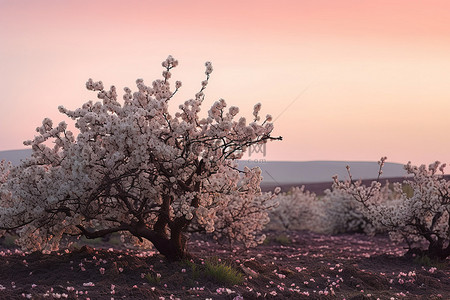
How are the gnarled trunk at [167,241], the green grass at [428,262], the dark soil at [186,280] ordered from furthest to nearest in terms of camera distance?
the green grass at [428,262], the gnarled trunk at [167,241], the dark soil at [186,280]

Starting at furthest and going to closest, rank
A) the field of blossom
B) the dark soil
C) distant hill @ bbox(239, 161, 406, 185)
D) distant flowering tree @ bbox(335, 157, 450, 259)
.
A: distant hill @ bbox(239, 161, 406, 185)
distant flowering tree @ bbox(335, 157, 450, 259)
the field of blossom
the dark soil

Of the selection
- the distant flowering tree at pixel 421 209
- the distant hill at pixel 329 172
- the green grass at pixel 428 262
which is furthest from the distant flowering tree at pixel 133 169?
the distant hill at pixel 329 172

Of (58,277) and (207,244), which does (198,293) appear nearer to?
(58,277)

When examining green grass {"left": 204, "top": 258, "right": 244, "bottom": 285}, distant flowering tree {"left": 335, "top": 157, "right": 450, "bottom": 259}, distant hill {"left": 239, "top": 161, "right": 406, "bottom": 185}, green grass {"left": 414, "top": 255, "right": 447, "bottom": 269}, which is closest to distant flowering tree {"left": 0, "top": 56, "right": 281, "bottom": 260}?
green grass {"left": 204, "top": 258, "right": 244, "bottom": 285}

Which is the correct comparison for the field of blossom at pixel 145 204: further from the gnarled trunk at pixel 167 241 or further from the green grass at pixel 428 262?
the green grass at pixel 428 262

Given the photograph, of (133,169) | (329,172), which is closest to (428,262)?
(133,169)

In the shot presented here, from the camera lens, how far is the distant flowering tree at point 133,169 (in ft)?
37.2

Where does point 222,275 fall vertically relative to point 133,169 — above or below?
below

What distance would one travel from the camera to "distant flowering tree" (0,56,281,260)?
11.4 m

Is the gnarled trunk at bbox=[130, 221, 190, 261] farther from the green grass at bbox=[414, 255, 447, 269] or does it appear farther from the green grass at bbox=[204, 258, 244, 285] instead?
the green grass at bbox=[414, 255, 447, 269]

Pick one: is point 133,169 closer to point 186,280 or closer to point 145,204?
point 145,204

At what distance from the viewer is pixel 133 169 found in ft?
37.5

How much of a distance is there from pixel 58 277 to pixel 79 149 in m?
2.89

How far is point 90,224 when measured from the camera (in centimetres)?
1387
